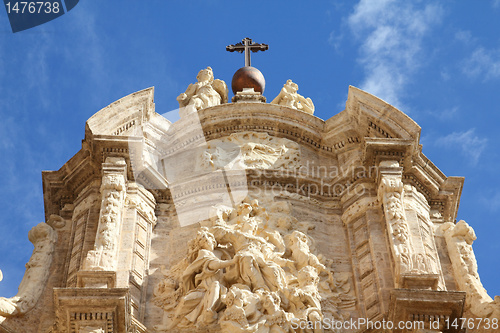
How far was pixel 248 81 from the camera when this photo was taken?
1864cm

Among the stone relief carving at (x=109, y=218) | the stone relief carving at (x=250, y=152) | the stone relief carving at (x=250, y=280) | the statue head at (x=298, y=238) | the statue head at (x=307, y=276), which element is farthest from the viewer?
the stone relief carving at (x=250, y=152)

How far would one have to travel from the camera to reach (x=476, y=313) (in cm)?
1294

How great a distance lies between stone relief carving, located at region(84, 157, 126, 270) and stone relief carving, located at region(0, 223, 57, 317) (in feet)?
3.71

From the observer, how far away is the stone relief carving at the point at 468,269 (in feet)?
42.3

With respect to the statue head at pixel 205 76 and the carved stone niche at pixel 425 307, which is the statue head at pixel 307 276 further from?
the statue head at pixel 205 76

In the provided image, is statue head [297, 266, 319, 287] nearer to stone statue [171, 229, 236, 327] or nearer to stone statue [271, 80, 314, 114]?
stone statue [171, 229, 236, 327]

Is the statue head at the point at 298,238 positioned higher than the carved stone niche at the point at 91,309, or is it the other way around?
the statue head at the point at 298,238

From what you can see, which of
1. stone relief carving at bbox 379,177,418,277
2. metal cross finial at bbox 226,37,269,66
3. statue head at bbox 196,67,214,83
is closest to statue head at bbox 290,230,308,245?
stone relief carving at bbox 379,177,418,277

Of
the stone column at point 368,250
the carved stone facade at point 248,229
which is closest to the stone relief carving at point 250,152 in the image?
the carved stone facade at point 248,229

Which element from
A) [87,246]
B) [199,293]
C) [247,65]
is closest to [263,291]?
[199,293]

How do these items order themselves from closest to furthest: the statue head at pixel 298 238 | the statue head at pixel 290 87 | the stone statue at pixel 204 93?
the statue head at pixel 298 238 → the stone statue at pixel 204 93 → the statue head at pixel 290 87

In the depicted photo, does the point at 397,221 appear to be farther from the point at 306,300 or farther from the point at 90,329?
the point at 90,329

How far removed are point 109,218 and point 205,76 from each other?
505 cm

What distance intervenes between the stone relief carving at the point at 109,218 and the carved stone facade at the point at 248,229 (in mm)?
21
